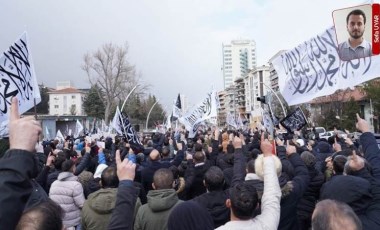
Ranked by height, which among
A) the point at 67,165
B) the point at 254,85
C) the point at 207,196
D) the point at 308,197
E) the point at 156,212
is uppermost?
the point at 254,85

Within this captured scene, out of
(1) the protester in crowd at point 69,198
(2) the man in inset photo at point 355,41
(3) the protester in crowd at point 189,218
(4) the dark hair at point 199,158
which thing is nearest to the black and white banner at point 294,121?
(4) the dark hair at point 199,158

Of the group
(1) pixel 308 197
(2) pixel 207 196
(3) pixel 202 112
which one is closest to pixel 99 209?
(2) pixel 207 196

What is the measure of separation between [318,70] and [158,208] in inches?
121

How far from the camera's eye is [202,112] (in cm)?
1623

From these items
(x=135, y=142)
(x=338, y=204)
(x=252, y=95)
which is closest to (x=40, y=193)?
(x=338, y=204)

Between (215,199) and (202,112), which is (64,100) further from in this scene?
(215,199)

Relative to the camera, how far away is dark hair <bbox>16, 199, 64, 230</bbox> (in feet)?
6.30

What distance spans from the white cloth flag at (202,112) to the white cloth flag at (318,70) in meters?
9.30

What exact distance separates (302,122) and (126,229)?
8810 millimetres

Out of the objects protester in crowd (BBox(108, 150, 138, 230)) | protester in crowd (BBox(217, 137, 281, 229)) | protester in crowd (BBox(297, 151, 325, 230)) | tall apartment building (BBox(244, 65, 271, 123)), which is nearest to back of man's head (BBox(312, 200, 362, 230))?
protester in crowd (BBox(217, 137, 281, 229))

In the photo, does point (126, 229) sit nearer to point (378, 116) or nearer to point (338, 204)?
point (338, 204)

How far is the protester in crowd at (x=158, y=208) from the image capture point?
4.05 meters

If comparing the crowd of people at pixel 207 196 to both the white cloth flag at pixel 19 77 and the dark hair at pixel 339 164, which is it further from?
the white cloth flag at pixel 19 77

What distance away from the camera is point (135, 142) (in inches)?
464
